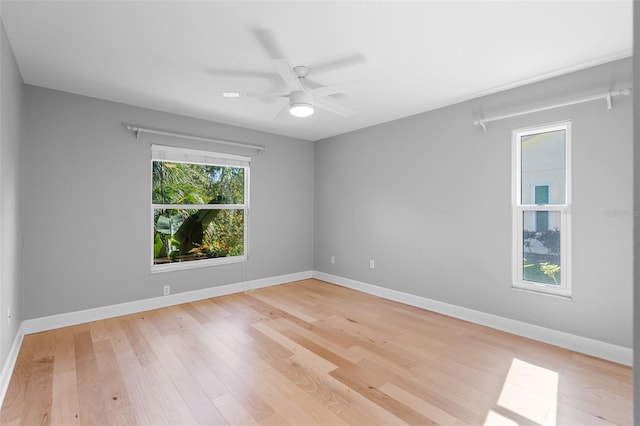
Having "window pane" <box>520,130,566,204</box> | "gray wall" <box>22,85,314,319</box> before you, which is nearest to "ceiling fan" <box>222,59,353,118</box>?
"gray wall" <box>22,85,314,319</box>

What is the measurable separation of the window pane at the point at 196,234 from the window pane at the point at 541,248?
144 inches

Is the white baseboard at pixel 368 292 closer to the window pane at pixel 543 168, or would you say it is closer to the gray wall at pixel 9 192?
the gray wall at pixel 9 192

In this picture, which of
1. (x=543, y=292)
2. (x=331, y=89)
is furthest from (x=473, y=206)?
Answer: (x=331, y=89)

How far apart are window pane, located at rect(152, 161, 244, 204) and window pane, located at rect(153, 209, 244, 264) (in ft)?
0.53

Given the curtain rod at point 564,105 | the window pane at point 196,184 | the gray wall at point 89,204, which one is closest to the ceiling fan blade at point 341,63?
the curtain rod at point 564,105

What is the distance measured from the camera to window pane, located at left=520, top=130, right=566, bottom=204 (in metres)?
2.87

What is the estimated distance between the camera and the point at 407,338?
294 centimetres

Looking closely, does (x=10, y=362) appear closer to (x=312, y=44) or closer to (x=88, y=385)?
(x=88, y=385)

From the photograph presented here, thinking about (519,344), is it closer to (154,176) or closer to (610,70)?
(610,70)

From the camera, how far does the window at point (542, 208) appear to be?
9.26 feet

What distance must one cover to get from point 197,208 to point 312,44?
2799mm

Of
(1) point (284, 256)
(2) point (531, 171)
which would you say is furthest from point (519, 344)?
(1) point (284, 256)

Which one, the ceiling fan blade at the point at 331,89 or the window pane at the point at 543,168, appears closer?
the ceiling fan blade at the point at 331,89

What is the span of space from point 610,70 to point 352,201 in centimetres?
313
